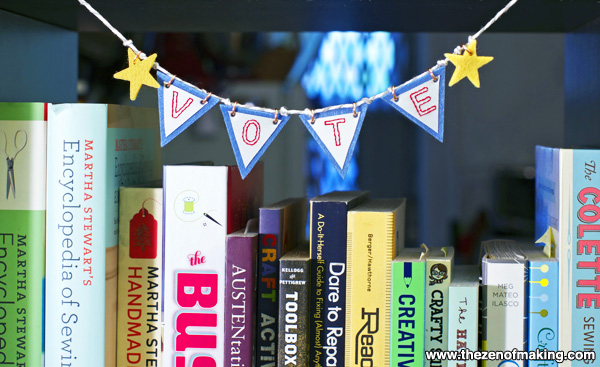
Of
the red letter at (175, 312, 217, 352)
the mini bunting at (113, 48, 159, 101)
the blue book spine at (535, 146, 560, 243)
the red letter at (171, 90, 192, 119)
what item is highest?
the mini bunting at (113, 48, 159, 101)

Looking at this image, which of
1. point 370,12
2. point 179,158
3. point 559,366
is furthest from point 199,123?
point 559,366

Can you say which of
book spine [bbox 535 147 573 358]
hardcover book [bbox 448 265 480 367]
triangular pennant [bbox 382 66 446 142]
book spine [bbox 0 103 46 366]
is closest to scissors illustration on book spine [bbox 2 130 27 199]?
book spine [bbox 0 103 46 366]

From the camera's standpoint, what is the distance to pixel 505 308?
85 cm

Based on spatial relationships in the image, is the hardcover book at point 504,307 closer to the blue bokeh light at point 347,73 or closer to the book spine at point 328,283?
the book spine at point 328,283

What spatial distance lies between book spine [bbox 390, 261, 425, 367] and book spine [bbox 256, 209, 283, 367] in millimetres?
156

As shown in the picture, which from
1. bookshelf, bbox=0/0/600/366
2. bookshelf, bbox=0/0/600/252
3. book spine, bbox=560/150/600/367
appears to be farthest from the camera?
bookshelf, bbox=0/0/600/252

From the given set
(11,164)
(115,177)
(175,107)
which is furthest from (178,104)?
(11,164)

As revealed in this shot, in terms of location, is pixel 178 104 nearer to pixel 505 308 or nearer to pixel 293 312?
pixel 293 312

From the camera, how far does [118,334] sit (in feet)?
3.04

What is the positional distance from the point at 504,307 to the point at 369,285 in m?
0.17

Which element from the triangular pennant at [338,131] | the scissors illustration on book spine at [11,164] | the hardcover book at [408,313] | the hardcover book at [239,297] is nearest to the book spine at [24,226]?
the scissors illustration on book spine at [11,164]

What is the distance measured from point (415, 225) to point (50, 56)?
708 millimetres

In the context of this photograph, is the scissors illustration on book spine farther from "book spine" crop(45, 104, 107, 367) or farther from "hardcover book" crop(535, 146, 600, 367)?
"hardcover book" crop(535, 146, 600, 367)

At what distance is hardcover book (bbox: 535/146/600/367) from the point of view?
2.72ft
